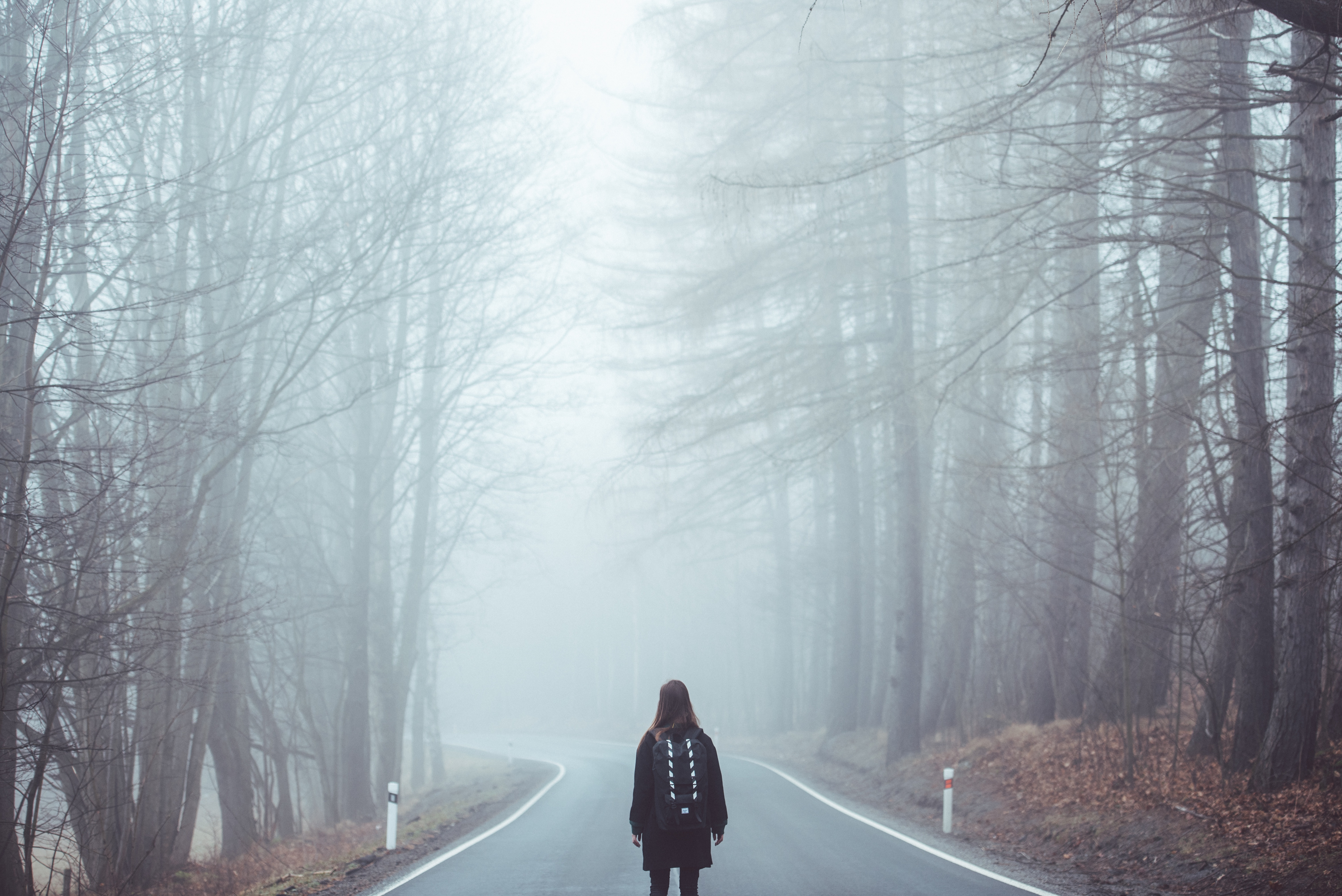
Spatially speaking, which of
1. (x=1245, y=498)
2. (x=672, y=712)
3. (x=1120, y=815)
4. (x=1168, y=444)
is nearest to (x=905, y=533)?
(x=1168, y=444)

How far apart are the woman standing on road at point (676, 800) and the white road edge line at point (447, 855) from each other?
356cm

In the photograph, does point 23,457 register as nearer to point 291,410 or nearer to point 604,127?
point 291,410

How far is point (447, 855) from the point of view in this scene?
10.8 metres

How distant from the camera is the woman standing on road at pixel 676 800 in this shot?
568 cm

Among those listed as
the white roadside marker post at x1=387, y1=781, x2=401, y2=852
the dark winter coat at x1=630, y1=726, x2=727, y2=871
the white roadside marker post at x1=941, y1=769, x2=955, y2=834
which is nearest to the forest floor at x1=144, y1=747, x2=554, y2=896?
the white roadside marker post at x1=387, y1=781, x2=401, y2=852

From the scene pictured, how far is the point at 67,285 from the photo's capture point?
1143 cm

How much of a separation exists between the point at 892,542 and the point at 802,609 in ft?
55.7

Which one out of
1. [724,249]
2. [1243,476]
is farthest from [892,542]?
[1243,476]

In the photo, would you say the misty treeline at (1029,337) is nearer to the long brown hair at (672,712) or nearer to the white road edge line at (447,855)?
the long brown hair at (672,712)

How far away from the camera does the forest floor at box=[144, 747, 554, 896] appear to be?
9.73m

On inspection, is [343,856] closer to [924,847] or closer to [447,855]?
[447,855]

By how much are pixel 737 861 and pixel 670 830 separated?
15.1 ft

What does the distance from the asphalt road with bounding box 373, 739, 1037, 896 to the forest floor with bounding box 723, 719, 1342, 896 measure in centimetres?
98

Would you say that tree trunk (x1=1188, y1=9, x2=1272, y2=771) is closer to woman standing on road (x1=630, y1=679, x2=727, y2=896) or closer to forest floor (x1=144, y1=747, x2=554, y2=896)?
woman standing on road (x1=630, y1=679, x2=727, y2=896)
